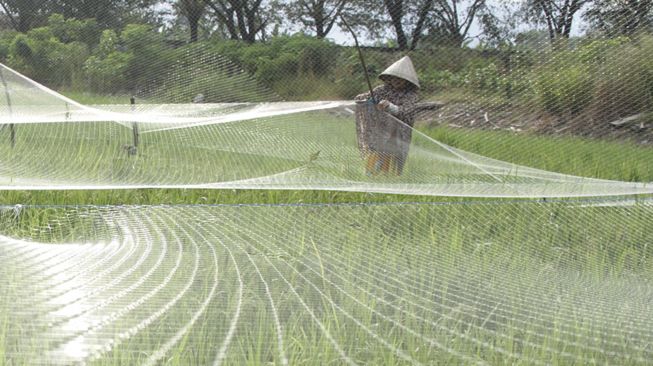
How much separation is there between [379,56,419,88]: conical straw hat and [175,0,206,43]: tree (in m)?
1.02

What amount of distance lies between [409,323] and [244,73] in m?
2.56

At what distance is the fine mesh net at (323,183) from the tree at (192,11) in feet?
0.05

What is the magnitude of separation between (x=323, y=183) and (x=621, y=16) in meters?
1.62

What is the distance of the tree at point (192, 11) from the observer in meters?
3.96

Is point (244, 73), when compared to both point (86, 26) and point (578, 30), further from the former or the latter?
point (578, 30)

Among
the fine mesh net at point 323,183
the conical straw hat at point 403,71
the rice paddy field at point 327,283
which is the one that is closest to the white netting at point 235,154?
the fine mesh net at point 323,183

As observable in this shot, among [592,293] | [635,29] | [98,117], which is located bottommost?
[592,293]

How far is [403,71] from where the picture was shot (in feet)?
12.0

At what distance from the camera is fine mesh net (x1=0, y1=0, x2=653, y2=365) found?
1.42m

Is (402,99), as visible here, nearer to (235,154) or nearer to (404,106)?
(404,106)

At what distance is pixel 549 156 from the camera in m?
3.58

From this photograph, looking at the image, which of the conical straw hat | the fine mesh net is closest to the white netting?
the fine mesh net

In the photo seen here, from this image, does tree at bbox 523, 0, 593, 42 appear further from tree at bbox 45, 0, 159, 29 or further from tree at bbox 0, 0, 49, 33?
tree at bbox 0, 0, 49, 33

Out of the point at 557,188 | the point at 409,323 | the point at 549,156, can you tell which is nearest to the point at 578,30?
the point at 549,156
